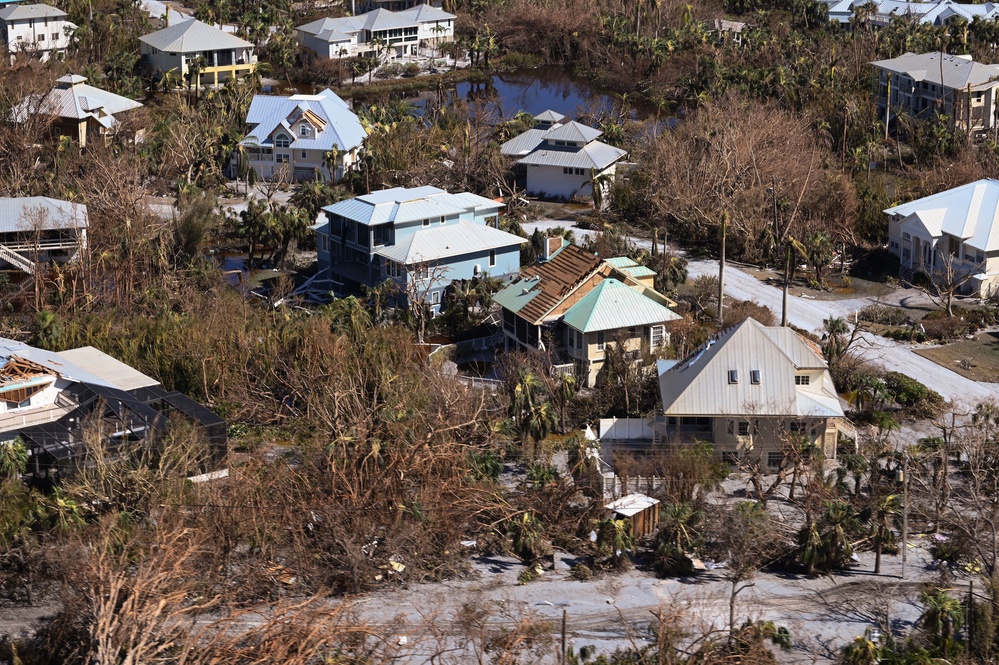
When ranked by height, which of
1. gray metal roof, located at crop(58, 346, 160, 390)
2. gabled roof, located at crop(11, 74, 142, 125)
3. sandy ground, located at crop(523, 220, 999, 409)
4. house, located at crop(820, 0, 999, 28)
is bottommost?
sandy ground, located at crop(523, 220, 999, 409)

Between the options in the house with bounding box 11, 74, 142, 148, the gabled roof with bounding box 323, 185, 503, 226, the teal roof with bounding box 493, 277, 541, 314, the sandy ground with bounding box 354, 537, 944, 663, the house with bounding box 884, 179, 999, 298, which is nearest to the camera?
the sandy ground with bounding box 354, 537, 944, 663

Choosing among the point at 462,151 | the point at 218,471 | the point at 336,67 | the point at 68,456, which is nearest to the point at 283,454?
the point at 218,471

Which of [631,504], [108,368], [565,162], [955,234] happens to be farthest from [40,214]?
[955,234]

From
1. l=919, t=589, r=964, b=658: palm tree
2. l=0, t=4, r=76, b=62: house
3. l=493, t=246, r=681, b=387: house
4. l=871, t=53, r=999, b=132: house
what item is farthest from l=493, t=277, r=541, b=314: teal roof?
l=0, t=4, r=76, b=62: house

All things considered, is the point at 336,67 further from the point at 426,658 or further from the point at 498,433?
the point at 426,658

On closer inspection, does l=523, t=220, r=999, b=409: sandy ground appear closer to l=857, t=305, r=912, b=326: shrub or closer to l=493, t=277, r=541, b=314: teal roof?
l=857, t=305, r=912, b=326: shrub

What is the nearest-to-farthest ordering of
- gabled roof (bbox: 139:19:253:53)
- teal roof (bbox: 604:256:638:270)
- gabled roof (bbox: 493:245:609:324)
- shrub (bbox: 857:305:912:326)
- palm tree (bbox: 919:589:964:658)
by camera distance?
palm tree (bbox: 919:589:964:658)
gabled roof (bbox: 493:245:609:324)
teal roof (bbox: 604:256:638:270)
shrub (bbox: 857:305:912:326)
gabled roof (bbox: 139:19:253:53)

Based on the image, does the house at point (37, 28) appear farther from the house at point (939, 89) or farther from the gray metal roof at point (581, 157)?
the house at point (939, 89)

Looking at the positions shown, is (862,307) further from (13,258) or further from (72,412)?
(13,258)
